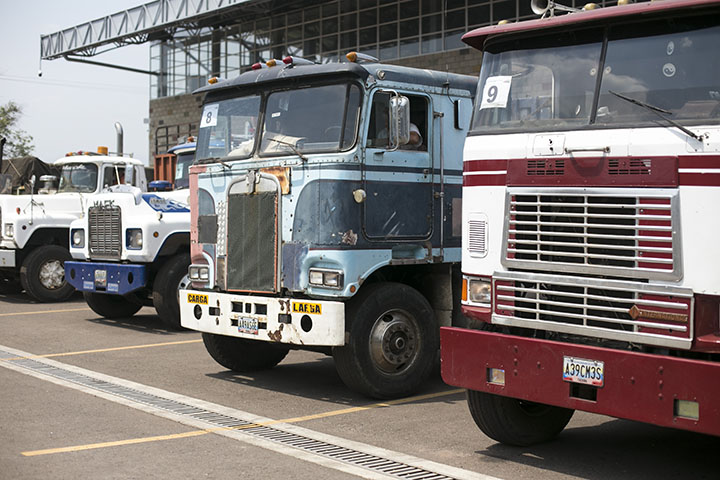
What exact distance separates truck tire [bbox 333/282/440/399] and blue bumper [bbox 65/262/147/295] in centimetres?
546

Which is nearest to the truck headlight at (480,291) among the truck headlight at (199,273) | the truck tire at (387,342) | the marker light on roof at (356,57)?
the truck tire at (387,342)

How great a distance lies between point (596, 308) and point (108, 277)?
9144mm

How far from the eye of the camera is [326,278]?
26.9 feet

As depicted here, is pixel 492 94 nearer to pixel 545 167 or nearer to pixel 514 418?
pixel 545 167

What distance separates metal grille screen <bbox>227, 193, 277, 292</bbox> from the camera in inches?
338

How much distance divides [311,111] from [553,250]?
3422 mm

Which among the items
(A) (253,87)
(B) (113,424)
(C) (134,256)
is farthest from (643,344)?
(C) (134,256)

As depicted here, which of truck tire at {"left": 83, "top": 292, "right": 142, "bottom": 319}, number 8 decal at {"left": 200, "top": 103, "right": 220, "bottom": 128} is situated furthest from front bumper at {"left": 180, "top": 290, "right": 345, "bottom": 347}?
truck tire at {"left": 83, "top": 292, "right": 142, "bottom": 319}

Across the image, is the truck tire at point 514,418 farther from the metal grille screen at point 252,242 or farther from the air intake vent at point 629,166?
the metal grille screen at point 252,242

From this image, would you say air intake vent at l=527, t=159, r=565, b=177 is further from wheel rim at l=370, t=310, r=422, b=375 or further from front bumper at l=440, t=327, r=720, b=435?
wheel rim at l=370, t=310, r=422, b=375

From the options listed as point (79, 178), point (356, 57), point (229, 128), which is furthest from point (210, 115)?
point (79, 178)

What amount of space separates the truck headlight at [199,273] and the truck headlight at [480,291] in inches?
143

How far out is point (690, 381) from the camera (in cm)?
514

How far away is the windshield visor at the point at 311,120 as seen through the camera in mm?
8352
